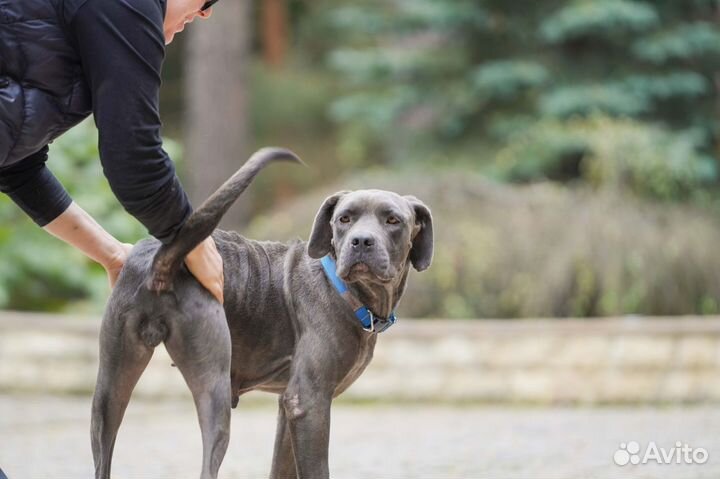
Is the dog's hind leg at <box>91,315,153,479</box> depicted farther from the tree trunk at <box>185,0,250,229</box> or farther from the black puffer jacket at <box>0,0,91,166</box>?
the tree trunk at <box>185,0,250,229</box>

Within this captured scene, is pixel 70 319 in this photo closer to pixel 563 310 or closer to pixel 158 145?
pixel 563 310

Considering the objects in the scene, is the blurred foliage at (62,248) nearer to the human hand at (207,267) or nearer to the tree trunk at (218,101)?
the tree trunk at (218,101)

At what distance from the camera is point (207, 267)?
424 centimetres

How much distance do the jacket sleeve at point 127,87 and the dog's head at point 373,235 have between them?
0.79 m

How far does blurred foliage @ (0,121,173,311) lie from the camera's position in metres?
11.4

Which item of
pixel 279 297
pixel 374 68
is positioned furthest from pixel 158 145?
pixel 374 68

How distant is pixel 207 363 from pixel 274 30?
18.1 meters

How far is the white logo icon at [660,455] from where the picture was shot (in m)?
6.43

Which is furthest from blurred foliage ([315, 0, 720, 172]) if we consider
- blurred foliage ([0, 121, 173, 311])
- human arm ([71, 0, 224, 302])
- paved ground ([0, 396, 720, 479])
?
human arm ([71, 0, 224, 302])

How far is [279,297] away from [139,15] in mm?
1335

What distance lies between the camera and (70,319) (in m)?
10.0

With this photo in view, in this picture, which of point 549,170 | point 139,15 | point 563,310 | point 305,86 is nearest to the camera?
point 139,15

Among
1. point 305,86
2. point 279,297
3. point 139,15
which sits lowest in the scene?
point 305,86

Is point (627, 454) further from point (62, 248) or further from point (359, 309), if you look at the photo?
point (62, 248)
